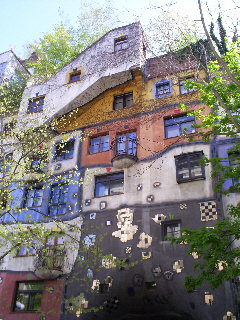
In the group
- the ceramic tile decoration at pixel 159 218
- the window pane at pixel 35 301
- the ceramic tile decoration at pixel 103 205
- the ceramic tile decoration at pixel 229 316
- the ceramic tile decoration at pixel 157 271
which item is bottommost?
the ceramic tile decoration at pixel 229 316

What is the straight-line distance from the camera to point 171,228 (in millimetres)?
12336

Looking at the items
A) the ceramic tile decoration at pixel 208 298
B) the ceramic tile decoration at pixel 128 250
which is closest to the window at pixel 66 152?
the ceramic tile decoration at pixel 128 250

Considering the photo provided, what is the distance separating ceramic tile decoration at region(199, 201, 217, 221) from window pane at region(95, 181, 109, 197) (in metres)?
4.39

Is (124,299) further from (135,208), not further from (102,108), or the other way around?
(102,108)

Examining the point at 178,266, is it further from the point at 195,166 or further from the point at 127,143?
the point at 127,143

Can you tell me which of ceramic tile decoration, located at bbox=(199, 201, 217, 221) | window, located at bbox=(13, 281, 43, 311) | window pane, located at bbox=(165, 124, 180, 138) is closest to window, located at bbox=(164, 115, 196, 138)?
window pane, located at bbox=(165, 124, 180, 138)

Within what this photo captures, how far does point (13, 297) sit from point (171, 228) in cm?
755

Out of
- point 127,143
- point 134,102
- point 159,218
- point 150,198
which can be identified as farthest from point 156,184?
point 134,102

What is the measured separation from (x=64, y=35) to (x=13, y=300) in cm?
2131

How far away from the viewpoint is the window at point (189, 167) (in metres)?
12.7

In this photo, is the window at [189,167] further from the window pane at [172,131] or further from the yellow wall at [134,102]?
the yellow wall at [134,102]

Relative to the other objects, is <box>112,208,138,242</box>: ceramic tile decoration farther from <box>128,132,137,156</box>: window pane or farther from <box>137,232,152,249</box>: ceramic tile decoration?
<box>128,132,137,156</box>: window pane

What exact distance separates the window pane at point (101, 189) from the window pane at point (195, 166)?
389 cm

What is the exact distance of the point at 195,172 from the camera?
12.8m
